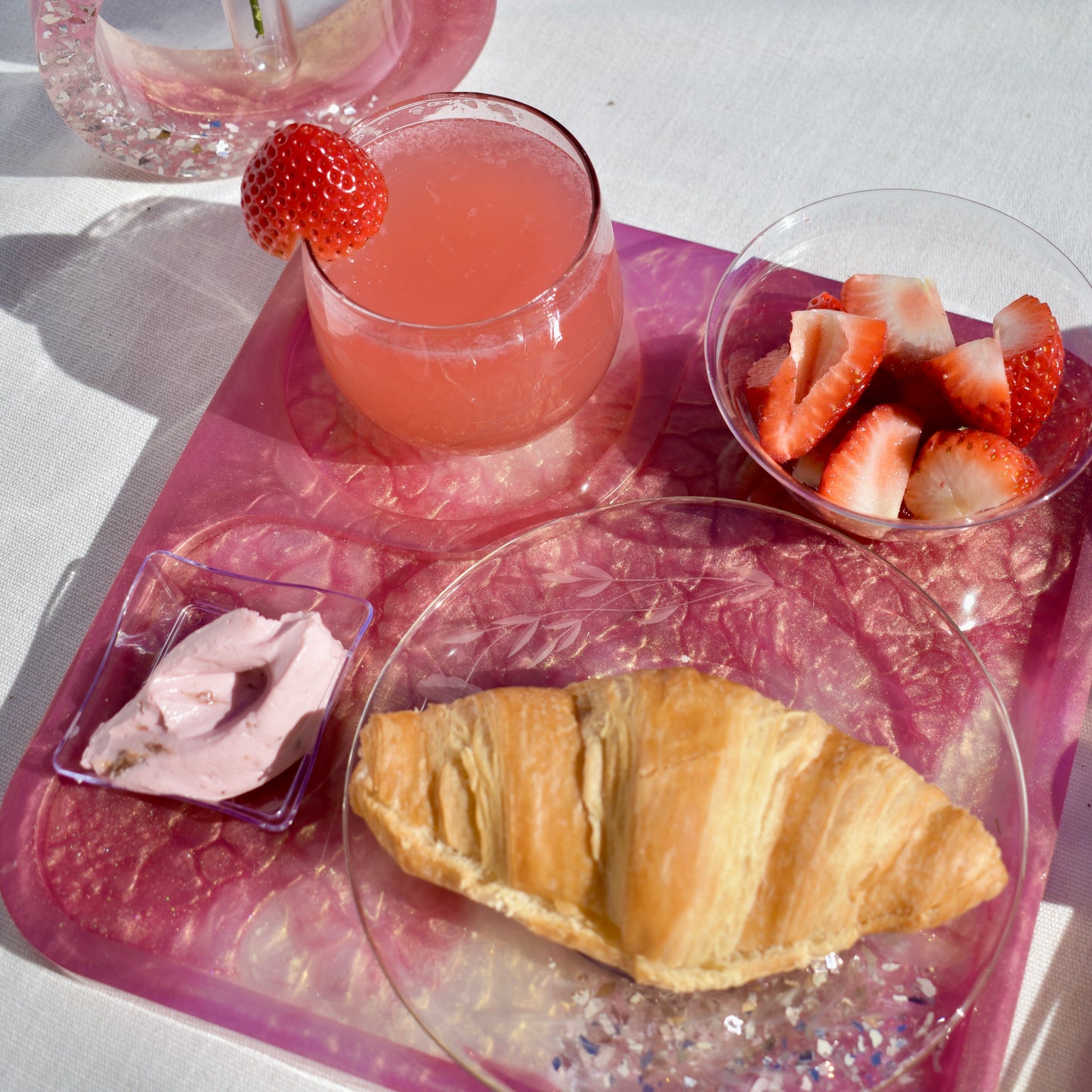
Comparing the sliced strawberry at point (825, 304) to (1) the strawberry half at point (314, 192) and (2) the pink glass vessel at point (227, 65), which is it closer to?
(1) the strawberry half at point (314, 192)

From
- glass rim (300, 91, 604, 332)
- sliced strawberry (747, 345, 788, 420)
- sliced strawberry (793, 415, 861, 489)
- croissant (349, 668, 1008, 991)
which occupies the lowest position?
croissant (349, 668, 1008, 991)

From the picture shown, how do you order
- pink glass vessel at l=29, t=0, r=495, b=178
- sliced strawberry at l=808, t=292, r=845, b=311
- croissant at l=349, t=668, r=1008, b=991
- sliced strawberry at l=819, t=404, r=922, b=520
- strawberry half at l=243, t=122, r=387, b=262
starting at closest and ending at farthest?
croissant at l=349, t=668, r=1008, b=991
strawberry half at l=243, t=122, r=387, b=262
sliced strawberry at l=819, t=404, r=922, b=520
sliced strawberry at l=808, t=292, r=845, b=311
pink glass vessel at l=29, t=0, r=495, b=178

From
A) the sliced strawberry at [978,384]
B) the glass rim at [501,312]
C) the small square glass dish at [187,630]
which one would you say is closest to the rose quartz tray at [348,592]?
the small square glass dish at [187,630]

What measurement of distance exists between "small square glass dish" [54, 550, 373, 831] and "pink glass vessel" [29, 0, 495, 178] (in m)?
0.64

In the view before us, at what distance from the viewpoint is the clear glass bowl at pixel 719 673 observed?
0.89 metres

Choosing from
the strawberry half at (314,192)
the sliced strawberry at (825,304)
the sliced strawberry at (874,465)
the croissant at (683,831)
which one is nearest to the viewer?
the croissant at (683,831)

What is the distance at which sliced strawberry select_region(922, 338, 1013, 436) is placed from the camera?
3.50 ft

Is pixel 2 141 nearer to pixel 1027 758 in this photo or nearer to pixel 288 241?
pixel 288 241

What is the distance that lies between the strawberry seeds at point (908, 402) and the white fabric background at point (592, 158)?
0.30 metres

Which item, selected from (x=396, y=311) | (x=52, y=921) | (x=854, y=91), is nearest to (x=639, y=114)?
(x=854, y=91)

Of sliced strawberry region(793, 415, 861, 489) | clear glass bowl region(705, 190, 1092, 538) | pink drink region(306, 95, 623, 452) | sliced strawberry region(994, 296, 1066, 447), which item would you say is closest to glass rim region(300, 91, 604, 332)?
pink drink region(306, 95, 623, 452)

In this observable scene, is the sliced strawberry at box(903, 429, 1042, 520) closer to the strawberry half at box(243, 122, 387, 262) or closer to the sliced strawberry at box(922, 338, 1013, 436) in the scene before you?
the sliced strawberry at box(922, 338, 1013, 436)

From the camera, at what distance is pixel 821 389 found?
1.09 metres

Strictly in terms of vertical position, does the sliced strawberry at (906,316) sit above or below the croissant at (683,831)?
above
